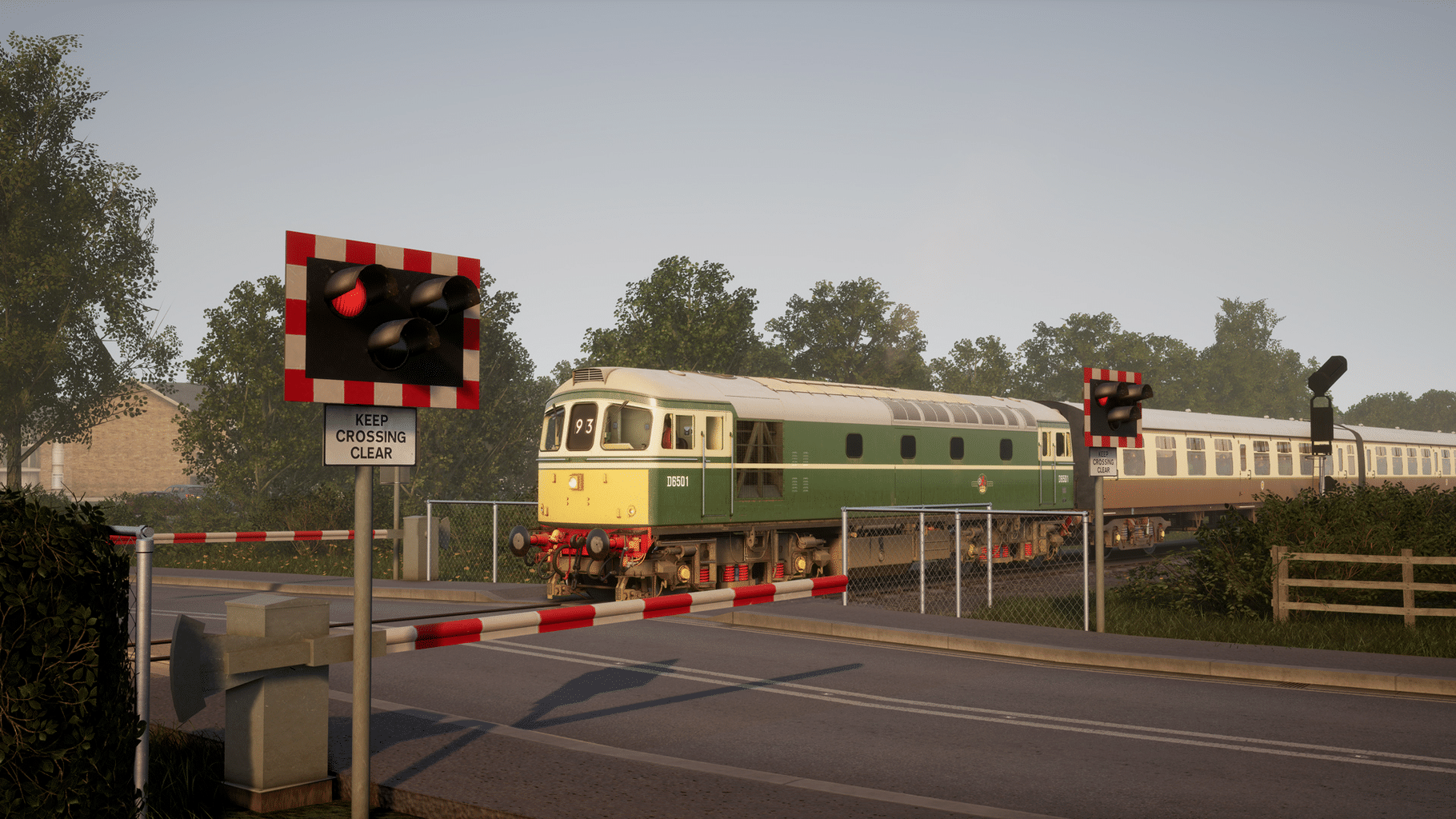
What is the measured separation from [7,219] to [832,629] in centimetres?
4581

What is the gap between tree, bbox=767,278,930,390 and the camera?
8138cm

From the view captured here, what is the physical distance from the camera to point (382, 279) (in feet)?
19.0

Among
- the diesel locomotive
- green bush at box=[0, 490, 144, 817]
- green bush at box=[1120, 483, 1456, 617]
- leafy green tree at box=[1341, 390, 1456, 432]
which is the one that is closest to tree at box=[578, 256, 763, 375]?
the diesel locomotive

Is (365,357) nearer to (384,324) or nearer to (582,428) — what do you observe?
(384,324)

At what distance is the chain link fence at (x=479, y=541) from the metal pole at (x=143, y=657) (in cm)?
1343

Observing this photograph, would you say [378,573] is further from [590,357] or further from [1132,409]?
[590,357]

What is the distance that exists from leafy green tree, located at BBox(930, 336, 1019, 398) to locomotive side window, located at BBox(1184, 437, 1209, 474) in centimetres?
6389

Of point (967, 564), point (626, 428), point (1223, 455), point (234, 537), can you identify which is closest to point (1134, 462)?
point (1223, 455)

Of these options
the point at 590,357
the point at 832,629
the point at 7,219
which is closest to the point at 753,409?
the point at 832,629

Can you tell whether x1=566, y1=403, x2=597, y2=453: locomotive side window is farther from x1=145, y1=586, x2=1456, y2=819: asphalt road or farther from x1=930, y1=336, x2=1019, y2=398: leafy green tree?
x1=930, y1=336, x2=1019, y2=398: leafy green tree

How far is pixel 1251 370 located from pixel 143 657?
136 meters

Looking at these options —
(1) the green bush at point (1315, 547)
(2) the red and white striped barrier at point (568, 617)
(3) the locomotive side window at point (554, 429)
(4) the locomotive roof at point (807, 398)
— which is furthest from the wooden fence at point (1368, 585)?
(3) the locomotive side window at point (554, 429)

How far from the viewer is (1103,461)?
14.0 meters

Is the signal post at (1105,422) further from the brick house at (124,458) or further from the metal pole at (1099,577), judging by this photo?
the brick house at (124,458)
